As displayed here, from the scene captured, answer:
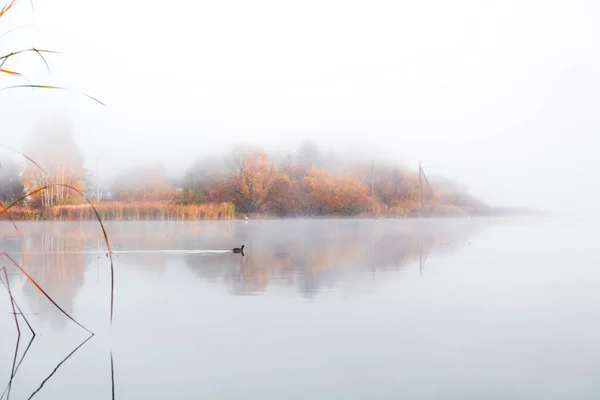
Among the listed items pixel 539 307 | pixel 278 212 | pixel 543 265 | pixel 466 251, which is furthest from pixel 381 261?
pixel 278 212

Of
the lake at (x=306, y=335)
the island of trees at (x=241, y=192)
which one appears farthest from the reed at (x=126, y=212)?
the lake at (x=306, y=335)

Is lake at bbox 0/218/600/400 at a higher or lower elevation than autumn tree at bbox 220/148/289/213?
lower

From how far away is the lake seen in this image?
275 cm

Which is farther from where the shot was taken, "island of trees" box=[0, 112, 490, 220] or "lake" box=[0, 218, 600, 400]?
"island of trees" box=[0, 112, 490, 220]

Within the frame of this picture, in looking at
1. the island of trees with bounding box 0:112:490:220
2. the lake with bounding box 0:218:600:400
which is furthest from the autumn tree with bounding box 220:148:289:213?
the lake with bounding box 0:218:600:400

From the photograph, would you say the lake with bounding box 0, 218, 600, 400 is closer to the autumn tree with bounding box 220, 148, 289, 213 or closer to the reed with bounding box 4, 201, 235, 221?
the reed with bounding box 4, 201, 235, 221

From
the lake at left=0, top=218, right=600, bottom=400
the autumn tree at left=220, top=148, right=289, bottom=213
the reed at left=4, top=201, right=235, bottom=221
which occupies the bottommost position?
the lake at left=0, top=218, right=600, bottom=400

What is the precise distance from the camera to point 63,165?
35438mm

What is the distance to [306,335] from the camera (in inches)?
143

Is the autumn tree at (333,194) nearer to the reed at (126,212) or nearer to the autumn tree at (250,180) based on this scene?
the autumn tree at (250,180)

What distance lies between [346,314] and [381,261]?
4.31m

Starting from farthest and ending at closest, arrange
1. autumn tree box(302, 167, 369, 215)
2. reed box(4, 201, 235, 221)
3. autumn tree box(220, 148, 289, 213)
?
1. autumn tree box(302, 167, 369, 215)
2. autumn tree box(220, 148, 289, 213)
3. reed box(4, 201, 235, 221)

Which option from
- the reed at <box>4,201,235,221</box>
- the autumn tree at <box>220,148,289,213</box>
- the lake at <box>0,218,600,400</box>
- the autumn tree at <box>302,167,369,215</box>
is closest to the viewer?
the lake at <box>0,218,600,400</box>

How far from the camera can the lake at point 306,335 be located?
2746 mm
